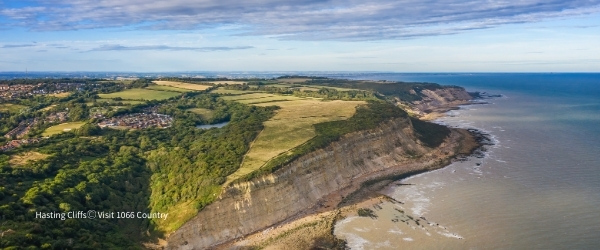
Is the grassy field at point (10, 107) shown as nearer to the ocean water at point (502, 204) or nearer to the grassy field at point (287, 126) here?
the grassy field at point (287, 126)

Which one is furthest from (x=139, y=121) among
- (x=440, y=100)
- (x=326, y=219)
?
(x=440, y=100)

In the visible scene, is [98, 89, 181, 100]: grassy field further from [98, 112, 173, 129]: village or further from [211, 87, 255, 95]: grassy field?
[98, 112, 173, 129]: village

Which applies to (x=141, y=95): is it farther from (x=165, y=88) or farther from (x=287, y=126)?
(x=287, y=126)

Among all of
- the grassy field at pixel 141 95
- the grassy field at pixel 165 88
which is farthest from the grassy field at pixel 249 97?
the grassy field at pixel 165 88

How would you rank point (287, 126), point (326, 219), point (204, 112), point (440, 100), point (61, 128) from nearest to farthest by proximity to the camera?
1. point (326, 219)
2. point (287, 126)
3. point (61, 128)
4. point (204, 112)
5. point (440, 100)

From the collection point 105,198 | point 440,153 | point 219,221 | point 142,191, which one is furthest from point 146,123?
point 440,153

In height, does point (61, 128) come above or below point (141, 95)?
below

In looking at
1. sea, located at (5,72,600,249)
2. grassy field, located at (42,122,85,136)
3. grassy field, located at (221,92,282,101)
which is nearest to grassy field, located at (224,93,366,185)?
grassy field, located at (221,92,282,101)
